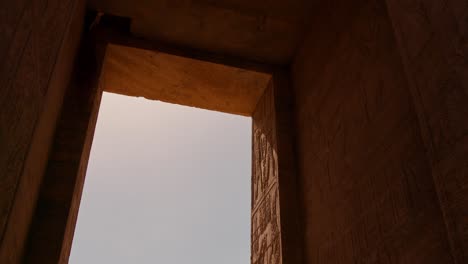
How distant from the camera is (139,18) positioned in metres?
5.62

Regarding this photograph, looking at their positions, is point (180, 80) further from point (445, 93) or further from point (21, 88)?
point (445, 93)

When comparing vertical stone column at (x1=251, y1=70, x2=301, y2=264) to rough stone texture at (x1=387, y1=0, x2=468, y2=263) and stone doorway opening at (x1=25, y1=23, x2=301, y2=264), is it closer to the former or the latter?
stone doorway opening at (x1=25, y1=23, x2=301, y2=264)

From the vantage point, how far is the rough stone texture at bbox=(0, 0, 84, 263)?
7.02ft

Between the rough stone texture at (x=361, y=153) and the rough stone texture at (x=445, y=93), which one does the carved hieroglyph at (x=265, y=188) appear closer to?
the rough stone texture at (x=361, y=153)

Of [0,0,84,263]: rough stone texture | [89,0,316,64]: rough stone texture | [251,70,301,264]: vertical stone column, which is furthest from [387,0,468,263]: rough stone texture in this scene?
[89,0,316,64]: rough stone texture

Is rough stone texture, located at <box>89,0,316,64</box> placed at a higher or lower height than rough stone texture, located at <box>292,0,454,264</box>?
higher

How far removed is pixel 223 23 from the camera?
568 centimetres

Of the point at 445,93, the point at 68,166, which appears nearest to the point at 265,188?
the point at 68,166

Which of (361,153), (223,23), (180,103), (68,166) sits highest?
(223,23)

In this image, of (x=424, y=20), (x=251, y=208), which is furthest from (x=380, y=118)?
(x=251, y=208)

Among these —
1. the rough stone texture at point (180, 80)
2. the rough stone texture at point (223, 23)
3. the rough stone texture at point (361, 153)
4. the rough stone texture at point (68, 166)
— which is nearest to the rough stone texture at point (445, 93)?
the rough stone texture at point (361, 153)

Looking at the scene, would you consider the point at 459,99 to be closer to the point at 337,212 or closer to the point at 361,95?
the point at 361,95

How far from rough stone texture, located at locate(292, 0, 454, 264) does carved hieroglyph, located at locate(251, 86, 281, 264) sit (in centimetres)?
35

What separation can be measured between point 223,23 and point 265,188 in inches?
83.3
